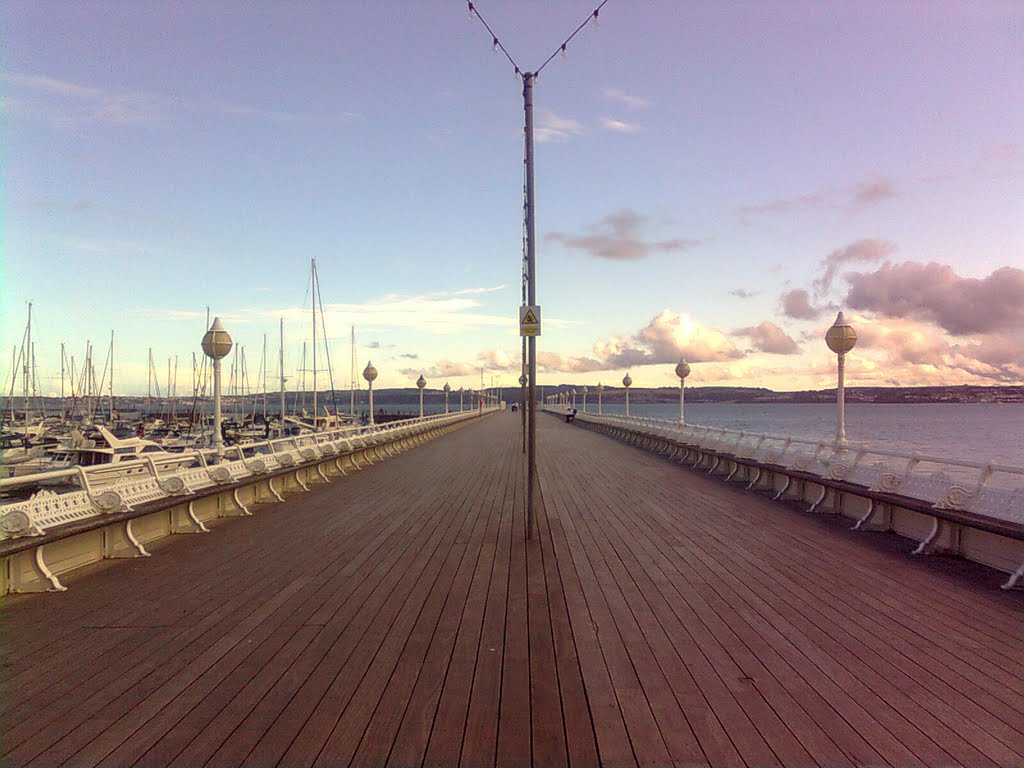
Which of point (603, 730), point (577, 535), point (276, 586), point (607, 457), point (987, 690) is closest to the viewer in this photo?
point (603, 730)

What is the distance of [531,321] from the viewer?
8.90 m

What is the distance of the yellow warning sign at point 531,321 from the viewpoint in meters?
8.82

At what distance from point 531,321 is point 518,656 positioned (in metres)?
4.84

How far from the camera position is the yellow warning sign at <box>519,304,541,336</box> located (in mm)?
8820

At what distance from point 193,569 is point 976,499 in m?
7.16

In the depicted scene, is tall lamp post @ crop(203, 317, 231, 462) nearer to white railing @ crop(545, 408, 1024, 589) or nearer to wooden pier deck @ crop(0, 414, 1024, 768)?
wooden pier deck @ crop(0, 414, 1024, 768)

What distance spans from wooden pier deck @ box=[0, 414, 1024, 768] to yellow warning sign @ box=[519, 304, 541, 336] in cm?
231

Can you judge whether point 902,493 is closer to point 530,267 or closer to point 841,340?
point 841,340

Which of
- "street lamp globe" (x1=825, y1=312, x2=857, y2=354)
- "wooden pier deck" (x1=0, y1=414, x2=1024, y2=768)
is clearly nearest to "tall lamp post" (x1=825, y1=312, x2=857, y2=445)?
"street lamp globe" (x1=825, y1=312, x2=857, y2=354)

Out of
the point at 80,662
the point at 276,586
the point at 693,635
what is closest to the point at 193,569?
the point at 276,586

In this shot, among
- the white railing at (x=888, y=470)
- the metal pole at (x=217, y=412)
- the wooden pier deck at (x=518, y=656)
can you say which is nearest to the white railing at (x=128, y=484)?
the metal pole at (x=217, y=412)

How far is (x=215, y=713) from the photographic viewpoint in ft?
12.4

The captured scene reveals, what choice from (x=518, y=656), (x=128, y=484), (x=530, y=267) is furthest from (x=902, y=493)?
(x=128, y=484)

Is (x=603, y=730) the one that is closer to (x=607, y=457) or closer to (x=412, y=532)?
(x=412, y=532)
